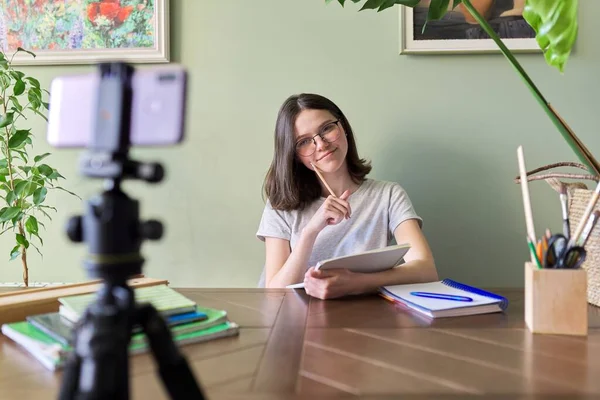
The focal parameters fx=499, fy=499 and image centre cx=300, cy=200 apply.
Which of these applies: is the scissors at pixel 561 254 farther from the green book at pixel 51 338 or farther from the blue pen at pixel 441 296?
the green book at pixel 51 338

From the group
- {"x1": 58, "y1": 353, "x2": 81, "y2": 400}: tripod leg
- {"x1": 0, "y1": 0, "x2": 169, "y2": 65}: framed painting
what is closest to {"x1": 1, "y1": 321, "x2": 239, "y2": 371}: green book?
{"x1": 58, "y1": 353, "x2": 81, "y2": 400}: tripod leg

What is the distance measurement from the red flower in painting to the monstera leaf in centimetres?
125

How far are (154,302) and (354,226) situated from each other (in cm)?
88

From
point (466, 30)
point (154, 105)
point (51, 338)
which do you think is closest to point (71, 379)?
point (154, 105)

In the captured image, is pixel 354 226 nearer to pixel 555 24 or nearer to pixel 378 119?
pixel 378 119

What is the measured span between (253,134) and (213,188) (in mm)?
232

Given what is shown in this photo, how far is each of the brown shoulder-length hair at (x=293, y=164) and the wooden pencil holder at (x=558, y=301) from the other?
0.87m

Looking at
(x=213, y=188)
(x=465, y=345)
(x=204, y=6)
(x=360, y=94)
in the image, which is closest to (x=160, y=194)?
(x=213, y=188)

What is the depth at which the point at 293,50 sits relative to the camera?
1.67 meters

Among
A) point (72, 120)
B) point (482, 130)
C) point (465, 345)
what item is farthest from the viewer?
point (482, 130)

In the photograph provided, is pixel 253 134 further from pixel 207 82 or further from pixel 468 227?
pixel 468 227

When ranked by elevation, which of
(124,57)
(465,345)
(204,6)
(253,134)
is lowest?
(465,345)

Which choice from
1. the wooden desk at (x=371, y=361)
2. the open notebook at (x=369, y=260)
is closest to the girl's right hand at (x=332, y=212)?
the open notebook at (x=369, y=260)

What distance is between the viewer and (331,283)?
1013 mm
